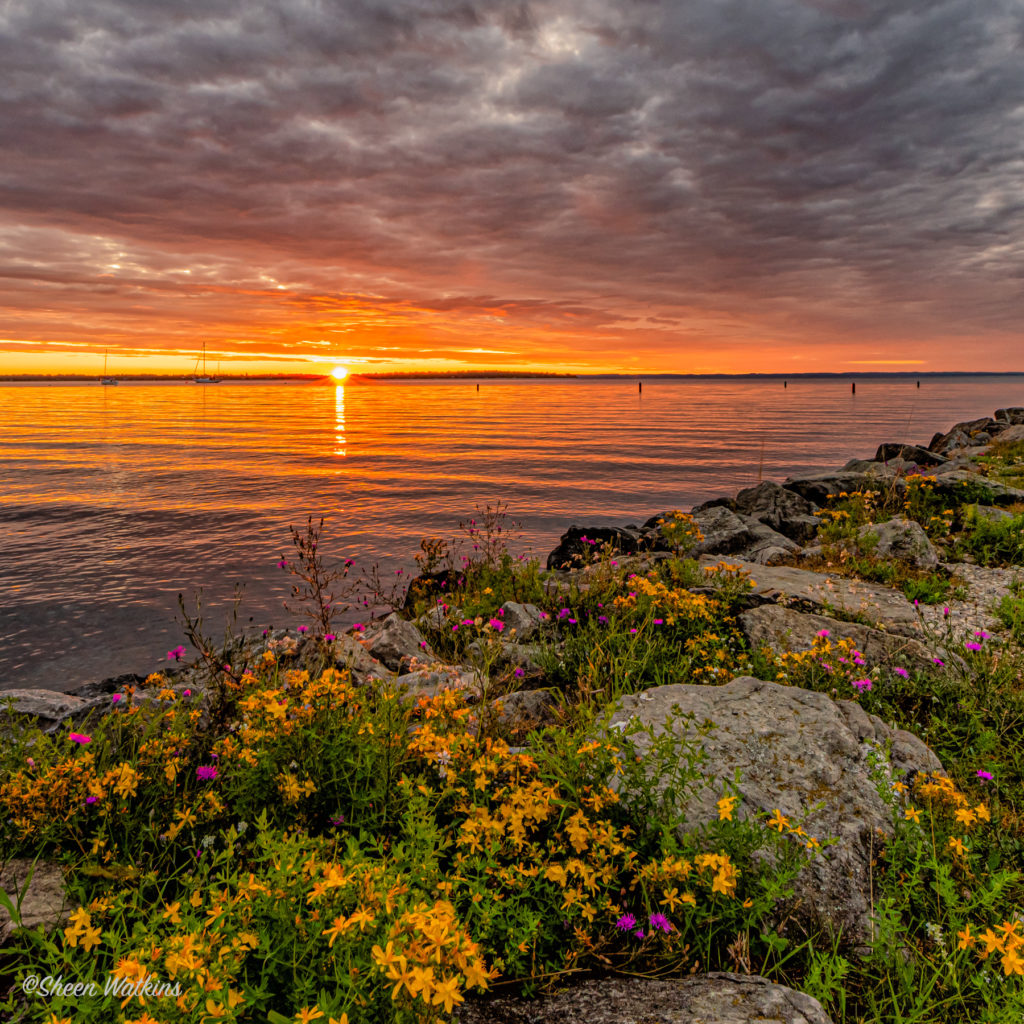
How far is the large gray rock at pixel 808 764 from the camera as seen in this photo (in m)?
3.21

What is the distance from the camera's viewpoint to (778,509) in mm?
16281

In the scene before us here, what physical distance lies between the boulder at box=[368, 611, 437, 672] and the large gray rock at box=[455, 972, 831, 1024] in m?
4.83

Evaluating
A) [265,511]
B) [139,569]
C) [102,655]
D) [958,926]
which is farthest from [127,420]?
[958,926]

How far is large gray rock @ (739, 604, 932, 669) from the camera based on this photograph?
5.91 metres

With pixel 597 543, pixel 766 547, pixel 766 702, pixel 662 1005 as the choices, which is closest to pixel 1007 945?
pixel 662 1005

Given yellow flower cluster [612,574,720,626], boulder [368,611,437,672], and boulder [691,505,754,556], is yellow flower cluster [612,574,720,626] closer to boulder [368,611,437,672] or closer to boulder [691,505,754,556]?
boulder [368,611,437,672]

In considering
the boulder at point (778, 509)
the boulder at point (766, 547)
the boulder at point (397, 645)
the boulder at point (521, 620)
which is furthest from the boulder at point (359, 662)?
the boulder at point (778, 509)

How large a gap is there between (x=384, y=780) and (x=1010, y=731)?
526cm

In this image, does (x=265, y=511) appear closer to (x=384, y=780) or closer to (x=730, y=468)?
(x=384, y=780)

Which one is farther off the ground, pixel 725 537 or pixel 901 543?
pixel 901 543

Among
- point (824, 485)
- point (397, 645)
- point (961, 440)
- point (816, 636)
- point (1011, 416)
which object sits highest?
point (1011, 416)

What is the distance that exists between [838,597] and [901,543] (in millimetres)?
2787

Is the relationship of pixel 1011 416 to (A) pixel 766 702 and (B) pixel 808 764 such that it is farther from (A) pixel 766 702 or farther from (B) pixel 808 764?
(B) pixel 808 764

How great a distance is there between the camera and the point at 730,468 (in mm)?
30641
